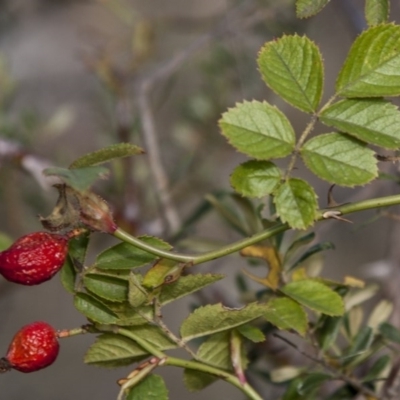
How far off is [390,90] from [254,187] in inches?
4.1

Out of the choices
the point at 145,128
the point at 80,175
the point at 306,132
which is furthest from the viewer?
the point at 145,128

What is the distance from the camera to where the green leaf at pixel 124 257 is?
411 millimetres

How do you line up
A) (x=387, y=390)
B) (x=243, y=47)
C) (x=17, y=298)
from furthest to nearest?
(x=17, y=298) < (x=243, y=47) < (x=387, y=390)

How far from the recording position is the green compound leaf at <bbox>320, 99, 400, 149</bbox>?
41cm

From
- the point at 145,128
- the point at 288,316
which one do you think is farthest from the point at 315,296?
the point at 145,128

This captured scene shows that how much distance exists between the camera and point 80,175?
13.2 inches

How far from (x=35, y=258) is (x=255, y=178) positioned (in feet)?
0.49

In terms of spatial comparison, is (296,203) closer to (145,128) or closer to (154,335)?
(154,335)

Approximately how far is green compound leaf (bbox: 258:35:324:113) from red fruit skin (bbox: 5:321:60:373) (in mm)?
222

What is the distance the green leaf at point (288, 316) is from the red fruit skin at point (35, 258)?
0.50ft

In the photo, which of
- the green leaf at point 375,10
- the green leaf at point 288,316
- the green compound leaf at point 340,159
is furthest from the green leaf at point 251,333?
the green leaf at point 375,10

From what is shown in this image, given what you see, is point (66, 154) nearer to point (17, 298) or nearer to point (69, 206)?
point (17, 298)

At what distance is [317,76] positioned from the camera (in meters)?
0.44

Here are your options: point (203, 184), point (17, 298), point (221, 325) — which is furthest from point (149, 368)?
point (17, 298)
